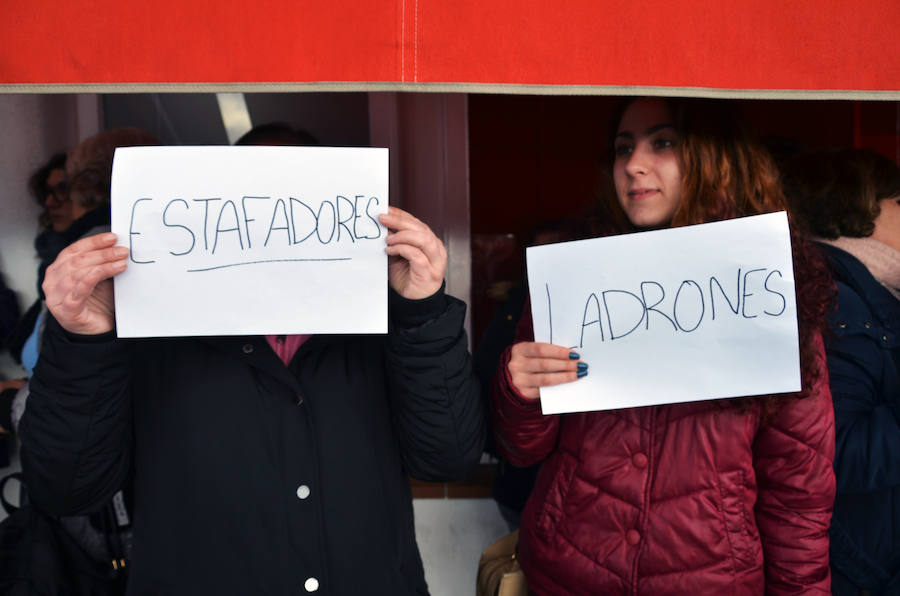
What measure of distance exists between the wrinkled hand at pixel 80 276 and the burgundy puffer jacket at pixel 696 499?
70cm

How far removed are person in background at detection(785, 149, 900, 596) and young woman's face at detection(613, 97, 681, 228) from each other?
1.51 feet

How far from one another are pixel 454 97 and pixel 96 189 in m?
1.24

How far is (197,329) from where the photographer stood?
119 centimetres

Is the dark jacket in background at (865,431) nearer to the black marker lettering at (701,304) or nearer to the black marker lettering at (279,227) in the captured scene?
the black marker lettering at (701,304)

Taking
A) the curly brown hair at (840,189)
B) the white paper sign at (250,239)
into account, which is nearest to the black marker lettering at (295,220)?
the white paper sign at (250,239)

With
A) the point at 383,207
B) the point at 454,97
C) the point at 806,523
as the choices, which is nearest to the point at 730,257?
the point at 806,523

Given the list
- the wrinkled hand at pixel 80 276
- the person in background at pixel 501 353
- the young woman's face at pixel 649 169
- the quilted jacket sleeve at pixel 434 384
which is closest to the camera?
the wrinkled hand at pixel 80 276

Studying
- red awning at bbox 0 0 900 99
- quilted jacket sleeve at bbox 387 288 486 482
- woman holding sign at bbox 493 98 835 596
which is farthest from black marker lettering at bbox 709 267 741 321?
quilted jacket sleeve at bbox 387 288 486 482

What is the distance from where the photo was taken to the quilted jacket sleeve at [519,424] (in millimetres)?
1333

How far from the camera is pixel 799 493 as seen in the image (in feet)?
4.26

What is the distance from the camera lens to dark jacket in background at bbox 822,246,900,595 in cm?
148

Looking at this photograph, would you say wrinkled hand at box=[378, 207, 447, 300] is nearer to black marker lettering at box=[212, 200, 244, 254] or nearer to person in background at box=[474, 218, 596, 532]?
black marker lettering at box=[212, 200, 244, 254]

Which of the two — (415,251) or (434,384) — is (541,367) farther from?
(415,251)

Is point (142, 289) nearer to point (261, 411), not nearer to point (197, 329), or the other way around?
point (197, 329)
